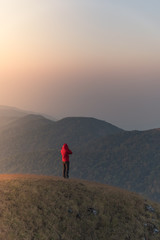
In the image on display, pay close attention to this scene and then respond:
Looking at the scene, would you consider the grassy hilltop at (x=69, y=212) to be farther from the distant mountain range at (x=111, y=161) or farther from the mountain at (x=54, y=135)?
the mountain at (x=54, y=135)

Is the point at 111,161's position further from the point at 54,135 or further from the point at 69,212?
the point at 69,212

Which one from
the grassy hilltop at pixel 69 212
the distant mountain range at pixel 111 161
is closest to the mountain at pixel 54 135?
the distant mountain range at pixel 111 161

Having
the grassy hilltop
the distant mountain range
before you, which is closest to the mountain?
the distant mountain range

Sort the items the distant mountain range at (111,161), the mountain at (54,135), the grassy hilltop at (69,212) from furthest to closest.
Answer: the mountain at (54,135)
the distant mountain range at (111,161)
the grassy hilltop at (69,212)

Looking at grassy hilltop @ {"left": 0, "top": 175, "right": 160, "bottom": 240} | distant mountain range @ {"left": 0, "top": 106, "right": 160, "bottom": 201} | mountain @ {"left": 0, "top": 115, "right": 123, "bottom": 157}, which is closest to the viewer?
grassy hilltop @ {"left": 0, "top": 175, "right": 160, "bottom": 240}

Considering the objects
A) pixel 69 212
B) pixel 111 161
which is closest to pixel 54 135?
pixel 111 161

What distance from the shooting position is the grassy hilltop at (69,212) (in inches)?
667

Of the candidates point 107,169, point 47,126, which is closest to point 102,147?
point 107,169

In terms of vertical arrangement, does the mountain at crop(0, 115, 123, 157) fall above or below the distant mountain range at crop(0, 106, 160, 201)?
above

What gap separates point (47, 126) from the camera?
153000mm

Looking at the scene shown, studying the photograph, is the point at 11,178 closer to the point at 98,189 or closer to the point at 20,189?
the point at 20,189

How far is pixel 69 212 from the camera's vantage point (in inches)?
754

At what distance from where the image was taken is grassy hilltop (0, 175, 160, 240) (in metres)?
16.9

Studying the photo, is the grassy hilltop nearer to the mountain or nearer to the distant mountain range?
the distant mountain range
